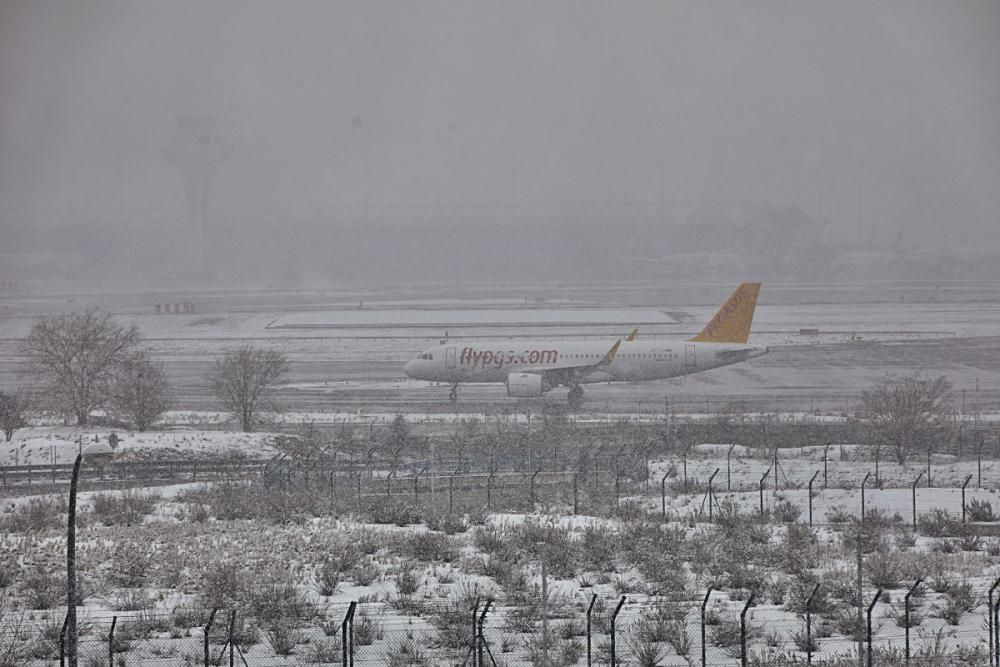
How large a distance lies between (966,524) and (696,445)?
17.6m

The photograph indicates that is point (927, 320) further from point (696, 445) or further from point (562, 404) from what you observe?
point (696, 445)

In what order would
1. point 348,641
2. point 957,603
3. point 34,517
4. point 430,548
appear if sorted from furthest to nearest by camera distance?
point 34,517 → point 430,548 → point 957,603 → point 348,641

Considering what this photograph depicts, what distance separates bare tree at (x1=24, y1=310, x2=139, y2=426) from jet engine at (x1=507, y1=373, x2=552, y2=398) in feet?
70.0

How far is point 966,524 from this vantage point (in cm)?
3008

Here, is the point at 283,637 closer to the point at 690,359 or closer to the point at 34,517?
the point at 34,517

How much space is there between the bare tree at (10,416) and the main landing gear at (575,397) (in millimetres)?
28161

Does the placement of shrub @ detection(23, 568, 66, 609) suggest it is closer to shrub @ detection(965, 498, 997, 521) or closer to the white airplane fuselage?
shrub @ detection(965, 498, 997, 521)

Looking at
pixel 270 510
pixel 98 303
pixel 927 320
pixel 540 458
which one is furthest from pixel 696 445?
pixel 98 303

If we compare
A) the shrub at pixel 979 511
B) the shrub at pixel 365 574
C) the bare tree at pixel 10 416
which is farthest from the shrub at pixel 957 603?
the bare tree at pixel 10 416

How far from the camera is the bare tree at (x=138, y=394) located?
53.0 meters

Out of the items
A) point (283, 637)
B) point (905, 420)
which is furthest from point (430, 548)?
point (905, 420)

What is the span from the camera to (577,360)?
63.8 meters

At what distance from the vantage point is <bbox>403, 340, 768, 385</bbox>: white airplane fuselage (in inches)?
2522

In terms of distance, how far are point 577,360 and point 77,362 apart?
2752 centimetres
